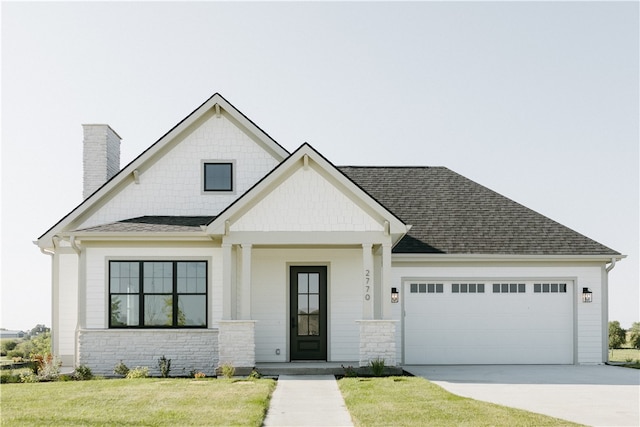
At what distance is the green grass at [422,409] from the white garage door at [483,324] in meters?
5.49

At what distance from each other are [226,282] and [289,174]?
113 inches

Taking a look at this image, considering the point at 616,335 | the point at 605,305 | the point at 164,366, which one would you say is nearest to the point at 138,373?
the point at 164,366

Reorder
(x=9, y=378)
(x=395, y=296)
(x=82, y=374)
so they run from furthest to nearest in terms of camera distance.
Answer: (x=395, y=296), (x=82, y=374), (x=9, y=378)

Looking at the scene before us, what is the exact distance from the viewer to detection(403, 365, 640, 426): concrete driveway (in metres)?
11.4

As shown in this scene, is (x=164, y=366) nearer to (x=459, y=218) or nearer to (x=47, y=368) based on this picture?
(x=47, y=368)

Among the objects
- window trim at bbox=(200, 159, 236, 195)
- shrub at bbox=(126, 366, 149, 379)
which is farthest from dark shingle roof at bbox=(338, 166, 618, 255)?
shrub at bbox=(126, 366, 149, 379)

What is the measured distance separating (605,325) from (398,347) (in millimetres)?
5701

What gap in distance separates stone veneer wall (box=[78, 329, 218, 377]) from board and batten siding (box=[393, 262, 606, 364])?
5155 millimetres

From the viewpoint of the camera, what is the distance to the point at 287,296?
62.4 ft

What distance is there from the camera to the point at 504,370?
17.8m

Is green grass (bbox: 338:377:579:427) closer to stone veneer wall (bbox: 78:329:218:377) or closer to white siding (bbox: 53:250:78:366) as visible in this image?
stone veneer wall (bbox: 78:329:218:377)

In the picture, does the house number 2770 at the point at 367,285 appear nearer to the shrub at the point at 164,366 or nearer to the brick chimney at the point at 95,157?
the shrub at the point at 164,366

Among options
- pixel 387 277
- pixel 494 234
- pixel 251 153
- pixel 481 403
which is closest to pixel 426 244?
pixel 494 234

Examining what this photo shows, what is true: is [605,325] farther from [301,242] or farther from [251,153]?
[251,153]
